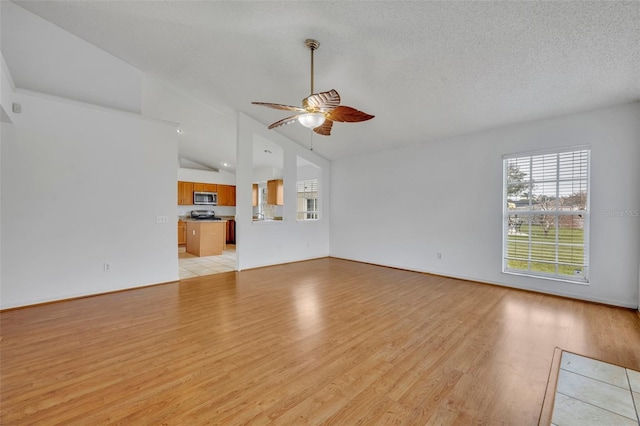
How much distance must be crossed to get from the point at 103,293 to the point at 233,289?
1887 millimetres

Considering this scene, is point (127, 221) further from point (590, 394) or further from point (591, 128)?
point (591, 128)

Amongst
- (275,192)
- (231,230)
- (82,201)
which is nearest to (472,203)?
(275,192)

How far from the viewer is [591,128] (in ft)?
12.2

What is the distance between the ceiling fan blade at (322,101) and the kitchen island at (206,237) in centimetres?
542

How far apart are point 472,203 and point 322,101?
3539 millimetres

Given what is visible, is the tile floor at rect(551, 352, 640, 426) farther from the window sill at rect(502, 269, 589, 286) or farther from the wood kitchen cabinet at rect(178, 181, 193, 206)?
the wood kitchen cabinet at rect(178, 181, 193, 206)

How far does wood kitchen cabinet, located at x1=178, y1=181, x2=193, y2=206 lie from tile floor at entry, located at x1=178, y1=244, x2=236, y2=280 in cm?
219

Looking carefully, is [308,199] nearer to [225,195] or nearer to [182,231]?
[225,195]

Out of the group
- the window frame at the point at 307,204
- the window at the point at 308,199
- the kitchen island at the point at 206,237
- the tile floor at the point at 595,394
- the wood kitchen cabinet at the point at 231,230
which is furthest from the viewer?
the wood kitchen cabinet at the point at 231,230

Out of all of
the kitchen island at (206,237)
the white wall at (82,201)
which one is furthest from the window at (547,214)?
the kitchen island at (206,237)

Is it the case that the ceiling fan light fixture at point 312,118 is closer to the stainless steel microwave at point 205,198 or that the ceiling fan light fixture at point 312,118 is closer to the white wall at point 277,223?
the white wall at point 277,223

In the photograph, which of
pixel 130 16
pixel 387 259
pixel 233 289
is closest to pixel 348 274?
pixel 387 259

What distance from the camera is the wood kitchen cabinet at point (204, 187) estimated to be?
9.34m

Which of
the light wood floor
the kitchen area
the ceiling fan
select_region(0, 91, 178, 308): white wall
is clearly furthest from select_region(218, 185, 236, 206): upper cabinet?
the ceiling fan
